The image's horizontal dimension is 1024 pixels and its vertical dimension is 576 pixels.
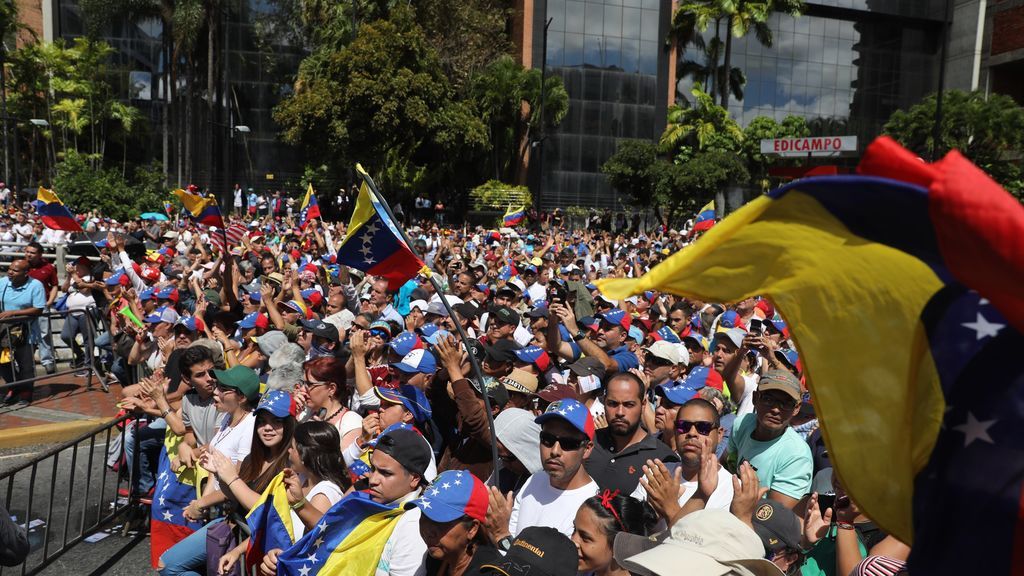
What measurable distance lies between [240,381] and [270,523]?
1381mm

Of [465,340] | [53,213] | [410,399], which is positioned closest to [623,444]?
[465,340]

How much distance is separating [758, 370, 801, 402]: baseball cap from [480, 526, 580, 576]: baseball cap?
199 centimetres

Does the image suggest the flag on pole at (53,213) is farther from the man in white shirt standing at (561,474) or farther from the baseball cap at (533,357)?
the man in white shirt standing at (561,474)

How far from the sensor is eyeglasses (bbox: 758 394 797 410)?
4441 mm

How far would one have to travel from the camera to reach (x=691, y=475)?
412 centimetres

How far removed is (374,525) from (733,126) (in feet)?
121

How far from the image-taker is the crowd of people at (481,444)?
3.20 meters

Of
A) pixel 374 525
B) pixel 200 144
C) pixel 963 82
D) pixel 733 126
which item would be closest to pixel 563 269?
pixel 374 525

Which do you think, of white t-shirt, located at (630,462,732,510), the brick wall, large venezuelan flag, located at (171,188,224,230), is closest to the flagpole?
white t-shirt, located at (630,462,732,510)

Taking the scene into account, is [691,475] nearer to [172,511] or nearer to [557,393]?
[557,393]

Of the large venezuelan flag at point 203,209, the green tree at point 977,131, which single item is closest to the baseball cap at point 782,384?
the large venezuelan flag at point 203,209

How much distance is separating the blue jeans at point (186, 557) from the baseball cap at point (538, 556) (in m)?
2.25

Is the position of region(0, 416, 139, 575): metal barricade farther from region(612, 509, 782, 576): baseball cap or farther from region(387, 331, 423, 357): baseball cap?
region(612, 509, 782, 576): baseball cap

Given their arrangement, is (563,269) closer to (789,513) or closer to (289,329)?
(289,329)
